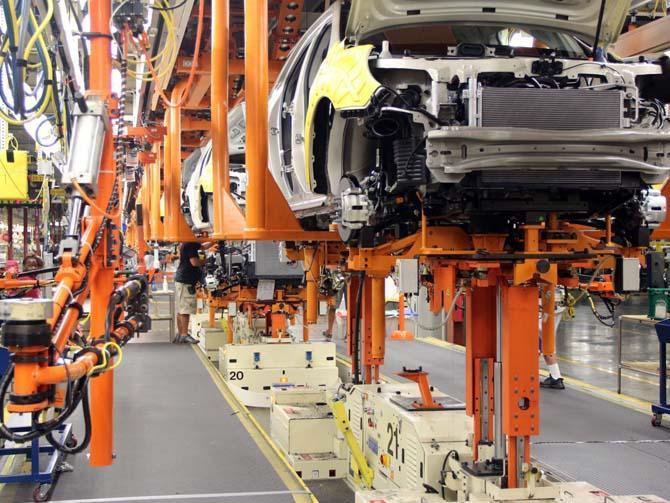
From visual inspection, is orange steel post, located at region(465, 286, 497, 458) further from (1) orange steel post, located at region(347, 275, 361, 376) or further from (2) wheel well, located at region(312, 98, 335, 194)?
(1) orange steel post, located at region(347, 275, 361, 376)

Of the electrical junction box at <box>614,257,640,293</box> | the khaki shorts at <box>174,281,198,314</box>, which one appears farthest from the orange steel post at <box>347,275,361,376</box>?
the khaki shorts at <box>174,281,198,314</box>

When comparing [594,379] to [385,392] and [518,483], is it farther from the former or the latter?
[518,483]

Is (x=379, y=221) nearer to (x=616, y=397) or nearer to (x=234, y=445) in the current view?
(x=234, y=445)

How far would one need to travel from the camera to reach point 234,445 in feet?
24.6

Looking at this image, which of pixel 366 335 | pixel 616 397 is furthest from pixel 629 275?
pixel 616 397

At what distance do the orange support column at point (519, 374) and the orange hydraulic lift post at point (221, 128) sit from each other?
135 inches

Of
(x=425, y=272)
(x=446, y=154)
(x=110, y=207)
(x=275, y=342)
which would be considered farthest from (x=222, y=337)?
(x=446, y=154)

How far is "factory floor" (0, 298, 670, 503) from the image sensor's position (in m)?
6.09

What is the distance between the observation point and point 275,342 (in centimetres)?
1100

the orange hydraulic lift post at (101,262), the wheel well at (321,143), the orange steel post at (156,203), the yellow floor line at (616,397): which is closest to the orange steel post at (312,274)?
the wheel well at (321,143)

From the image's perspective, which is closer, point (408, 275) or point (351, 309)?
point (408, 275)

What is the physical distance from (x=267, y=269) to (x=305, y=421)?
3797 millimetres

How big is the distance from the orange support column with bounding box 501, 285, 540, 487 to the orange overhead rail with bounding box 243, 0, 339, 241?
264 cm

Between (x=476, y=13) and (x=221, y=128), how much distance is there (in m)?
3.66
